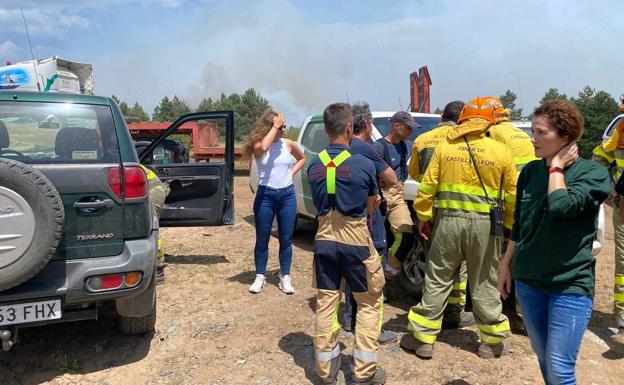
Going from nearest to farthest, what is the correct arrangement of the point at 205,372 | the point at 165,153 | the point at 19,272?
the point at 19,272 < the point at 205,372 < the point at 165,153

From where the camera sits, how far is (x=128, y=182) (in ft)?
10.2

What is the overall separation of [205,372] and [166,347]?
1.71ft

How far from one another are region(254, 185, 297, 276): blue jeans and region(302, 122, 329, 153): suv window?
1.78 m

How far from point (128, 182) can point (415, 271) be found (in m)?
2.63

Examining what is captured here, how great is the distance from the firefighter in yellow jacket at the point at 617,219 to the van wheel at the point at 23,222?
394 centimetres

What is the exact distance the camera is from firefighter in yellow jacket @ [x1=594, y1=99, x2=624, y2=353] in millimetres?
3893

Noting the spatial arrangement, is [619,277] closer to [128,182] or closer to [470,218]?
[470,218]

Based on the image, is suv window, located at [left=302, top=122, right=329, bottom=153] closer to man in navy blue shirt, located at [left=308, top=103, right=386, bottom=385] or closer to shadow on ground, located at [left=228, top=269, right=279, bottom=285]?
shadow on ground, located at [left=228, top=269, right=279, bottom=285]

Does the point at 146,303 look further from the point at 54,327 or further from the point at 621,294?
the point at 621,294

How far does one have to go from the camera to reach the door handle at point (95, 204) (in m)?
2.96

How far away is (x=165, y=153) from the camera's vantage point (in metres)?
9.80

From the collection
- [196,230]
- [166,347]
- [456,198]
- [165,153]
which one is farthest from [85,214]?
[165,153]

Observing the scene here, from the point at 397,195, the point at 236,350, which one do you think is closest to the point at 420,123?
the point at 397,195

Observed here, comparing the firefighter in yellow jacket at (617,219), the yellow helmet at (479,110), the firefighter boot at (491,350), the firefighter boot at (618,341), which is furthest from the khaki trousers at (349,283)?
the firefighter in yellow jacket at (617,219)
